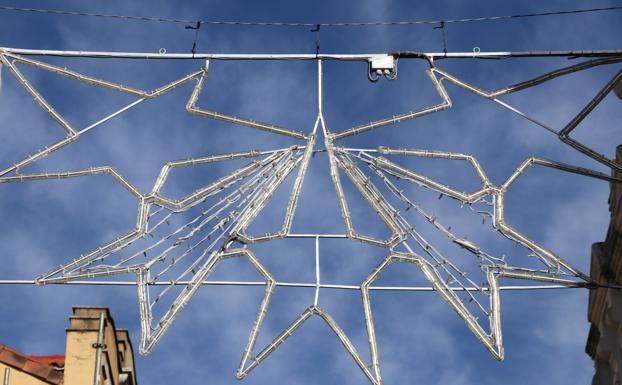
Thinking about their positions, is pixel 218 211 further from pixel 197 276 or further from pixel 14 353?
pixel 14 353

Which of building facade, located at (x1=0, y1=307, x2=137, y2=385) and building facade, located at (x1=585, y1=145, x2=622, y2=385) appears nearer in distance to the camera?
building facade, located at (x1=0, y1=307, x2=137, y2=385)

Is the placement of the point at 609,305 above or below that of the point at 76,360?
above

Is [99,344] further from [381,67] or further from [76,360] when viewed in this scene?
[381,67]

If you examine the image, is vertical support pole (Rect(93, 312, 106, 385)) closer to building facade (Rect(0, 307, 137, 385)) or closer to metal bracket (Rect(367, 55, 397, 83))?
building facade (Rect(0, 307, 137, 385))

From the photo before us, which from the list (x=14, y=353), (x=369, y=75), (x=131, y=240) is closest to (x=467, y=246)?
(x=369, y=75)

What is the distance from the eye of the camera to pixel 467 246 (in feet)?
106

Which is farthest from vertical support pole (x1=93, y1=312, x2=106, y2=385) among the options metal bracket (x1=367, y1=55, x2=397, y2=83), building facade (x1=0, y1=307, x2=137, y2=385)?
metal bracket (x1=367, y1=55, x2=397, y2=83)

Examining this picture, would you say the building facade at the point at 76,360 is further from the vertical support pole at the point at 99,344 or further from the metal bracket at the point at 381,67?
the metal bracket at the point at 381,67

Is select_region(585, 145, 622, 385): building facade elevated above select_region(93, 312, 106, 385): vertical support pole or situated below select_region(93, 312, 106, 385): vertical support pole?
above

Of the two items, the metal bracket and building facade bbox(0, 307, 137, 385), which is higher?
the metal bracket

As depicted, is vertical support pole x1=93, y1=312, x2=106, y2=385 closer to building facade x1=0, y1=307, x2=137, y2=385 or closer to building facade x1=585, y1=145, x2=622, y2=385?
building facade x1=0, y1=307, x2=137, y2=385

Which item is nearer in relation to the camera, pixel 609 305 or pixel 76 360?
pixel 76 360

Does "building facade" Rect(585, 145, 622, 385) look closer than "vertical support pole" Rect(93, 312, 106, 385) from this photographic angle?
No

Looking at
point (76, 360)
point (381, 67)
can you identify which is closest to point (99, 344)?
point (76, 360)
